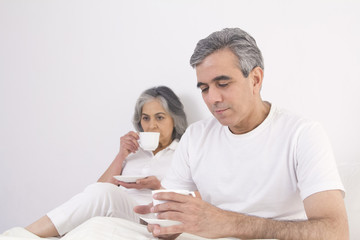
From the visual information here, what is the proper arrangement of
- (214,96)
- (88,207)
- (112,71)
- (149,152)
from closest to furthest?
(214,96)
(88,207)
(149,152)
(112,71)

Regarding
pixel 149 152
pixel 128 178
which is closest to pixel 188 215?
pixel 128 178

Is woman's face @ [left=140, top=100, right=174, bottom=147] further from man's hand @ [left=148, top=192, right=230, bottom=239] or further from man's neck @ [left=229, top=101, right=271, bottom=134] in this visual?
man's hand @ [left=148, top=192, right=230, bottom=239]

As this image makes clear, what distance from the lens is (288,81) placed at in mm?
2168

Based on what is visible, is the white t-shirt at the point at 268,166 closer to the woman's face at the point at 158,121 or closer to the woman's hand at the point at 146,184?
the woman's hand at the point at 146,184

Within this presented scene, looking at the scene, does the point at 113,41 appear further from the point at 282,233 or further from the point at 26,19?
the point at 282,233

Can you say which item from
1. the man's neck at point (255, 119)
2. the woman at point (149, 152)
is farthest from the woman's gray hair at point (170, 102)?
the man's neck at point (255, 119)

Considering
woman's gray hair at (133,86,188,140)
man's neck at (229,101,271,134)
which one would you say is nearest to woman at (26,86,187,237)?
woman's gray hair at (133,86,188,140)

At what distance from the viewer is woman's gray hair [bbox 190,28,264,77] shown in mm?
1604

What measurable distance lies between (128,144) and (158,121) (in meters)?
0.23

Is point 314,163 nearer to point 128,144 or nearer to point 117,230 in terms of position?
point 117,230

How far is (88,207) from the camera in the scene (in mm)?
1825

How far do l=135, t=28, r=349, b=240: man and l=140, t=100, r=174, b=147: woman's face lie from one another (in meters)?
0.73

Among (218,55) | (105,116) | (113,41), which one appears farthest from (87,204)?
(113,41)

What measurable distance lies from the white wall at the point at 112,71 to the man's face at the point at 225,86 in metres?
0.65
